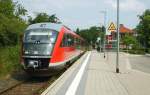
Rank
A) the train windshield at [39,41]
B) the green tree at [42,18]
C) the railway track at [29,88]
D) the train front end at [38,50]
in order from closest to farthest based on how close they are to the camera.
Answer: the railway track at [29,88] < the train front end at [38,50] < the train windshield at [39,41] < the green tree at [42,18]

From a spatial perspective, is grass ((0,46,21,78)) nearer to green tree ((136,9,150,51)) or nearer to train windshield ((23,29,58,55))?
train windshield ((23,29,58,55))

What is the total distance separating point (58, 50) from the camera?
22.1 m

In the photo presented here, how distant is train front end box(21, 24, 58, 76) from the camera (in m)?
21.0

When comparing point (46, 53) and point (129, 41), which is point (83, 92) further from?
point (129, 41)

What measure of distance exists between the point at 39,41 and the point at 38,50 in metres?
0.65

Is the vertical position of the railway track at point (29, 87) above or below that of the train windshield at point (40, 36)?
below

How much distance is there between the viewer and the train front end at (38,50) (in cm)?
2097

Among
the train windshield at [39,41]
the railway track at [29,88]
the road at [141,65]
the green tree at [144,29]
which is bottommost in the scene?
the railway track at [29,88]

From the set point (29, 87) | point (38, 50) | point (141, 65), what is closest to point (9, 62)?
point (38, 50)

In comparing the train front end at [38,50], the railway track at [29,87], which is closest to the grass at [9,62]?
the railway track at [29,87]

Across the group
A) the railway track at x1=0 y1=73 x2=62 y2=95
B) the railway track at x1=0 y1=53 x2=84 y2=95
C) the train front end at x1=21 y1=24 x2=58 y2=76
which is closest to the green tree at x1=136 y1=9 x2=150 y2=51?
the train front end at x1=21 y1=24 x2=58 y2=76

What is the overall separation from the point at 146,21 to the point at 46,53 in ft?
312

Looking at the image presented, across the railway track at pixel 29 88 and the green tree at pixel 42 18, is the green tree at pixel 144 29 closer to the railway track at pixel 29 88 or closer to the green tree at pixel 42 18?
the green tree at pixel 42 18

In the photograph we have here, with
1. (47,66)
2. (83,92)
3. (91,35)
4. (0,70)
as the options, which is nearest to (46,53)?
(47,66)
